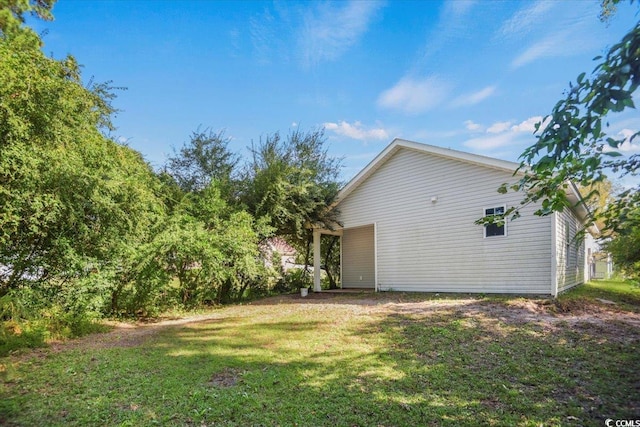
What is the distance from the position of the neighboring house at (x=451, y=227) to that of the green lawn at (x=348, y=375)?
269 cm

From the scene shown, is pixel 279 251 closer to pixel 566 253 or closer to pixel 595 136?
pixel 566 253

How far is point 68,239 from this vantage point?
270 inches

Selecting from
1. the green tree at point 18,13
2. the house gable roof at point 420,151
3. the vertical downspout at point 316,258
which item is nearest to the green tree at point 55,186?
the green tree at point 18,13

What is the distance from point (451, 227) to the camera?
1121 centimetres

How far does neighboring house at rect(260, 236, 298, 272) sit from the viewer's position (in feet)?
43.6

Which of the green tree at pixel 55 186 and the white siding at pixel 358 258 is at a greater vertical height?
the green tree at pixel 55 186

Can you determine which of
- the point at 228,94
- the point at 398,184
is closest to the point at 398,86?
the point at 398,184

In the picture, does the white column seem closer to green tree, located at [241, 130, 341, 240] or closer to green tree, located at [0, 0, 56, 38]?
green tree, located at [241, 130, 341, 240]

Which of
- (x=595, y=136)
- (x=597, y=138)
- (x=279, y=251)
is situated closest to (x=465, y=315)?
(x=597, y=138)

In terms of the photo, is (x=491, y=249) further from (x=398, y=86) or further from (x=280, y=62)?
(x=280, y=62)

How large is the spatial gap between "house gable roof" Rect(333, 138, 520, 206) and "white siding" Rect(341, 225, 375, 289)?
104 inches

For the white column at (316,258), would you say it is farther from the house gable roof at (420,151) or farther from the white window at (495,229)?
the white window at (495,229)

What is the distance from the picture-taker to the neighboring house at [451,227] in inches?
383

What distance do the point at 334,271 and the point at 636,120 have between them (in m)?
16.8
